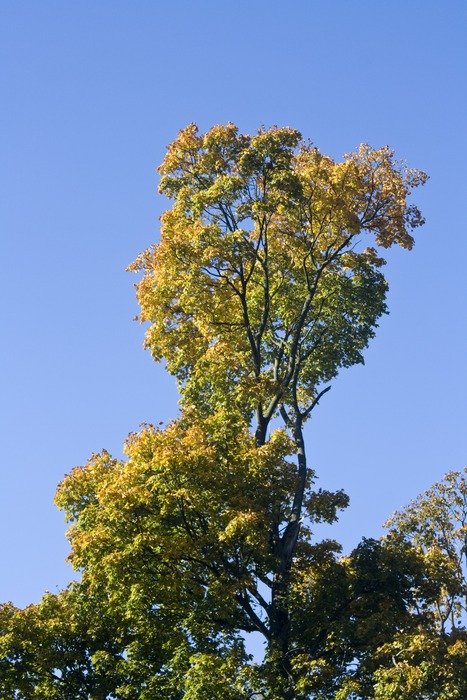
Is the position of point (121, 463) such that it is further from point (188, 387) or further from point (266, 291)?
point (266, 291)

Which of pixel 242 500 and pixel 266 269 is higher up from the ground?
pixel 266 269

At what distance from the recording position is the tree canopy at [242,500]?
29828 millimetres

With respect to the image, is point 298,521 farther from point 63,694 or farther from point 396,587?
point 63,694

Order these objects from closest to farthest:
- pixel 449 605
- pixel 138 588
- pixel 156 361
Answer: pixel 138 588
pixel 156 361
pixel 449 605

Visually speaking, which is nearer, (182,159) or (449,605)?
(182,159)

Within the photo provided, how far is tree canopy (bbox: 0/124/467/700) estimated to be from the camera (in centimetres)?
2983

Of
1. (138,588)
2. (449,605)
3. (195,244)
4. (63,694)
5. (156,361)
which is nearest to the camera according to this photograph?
(138,588)

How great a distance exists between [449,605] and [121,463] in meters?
15.8

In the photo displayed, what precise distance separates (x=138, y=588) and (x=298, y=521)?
16.4 feet

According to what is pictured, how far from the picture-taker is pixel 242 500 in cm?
3062

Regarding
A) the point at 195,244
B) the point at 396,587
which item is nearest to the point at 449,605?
the point at 396,587

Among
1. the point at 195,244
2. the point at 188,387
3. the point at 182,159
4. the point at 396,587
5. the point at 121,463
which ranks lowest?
the point at 396,587

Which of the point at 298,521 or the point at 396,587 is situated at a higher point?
the point at 298,521

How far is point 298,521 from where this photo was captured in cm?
3241
